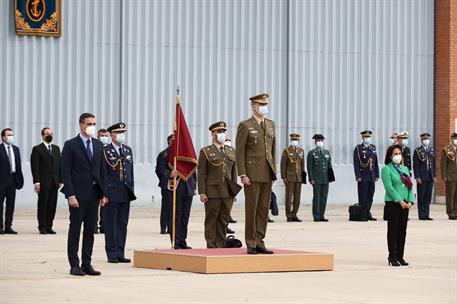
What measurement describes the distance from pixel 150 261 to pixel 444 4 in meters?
23.3

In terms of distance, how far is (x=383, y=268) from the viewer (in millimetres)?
17328

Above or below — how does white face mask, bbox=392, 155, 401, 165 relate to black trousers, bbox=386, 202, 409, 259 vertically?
above

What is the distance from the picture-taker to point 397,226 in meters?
18.0

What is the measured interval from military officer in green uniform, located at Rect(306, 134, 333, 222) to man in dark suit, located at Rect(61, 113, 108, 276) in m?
13.8

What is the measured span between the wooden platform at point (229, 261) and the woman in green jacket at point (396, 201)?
1.38 m

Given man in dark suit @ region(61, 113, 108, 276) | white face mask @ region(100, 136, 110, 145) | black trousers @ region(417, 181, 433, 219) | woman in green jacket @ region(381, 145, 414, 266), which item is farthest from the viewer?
black trousers @ region(417, 181, 433, 219)

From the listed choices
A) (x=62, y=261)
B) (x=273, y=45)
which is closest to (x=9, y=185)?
(x=62, y=261)

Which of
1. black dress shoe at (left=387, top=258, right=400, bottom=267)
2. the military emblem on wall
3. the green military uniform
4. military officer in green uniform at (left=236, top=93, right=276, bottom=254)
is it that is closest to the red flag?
military officer in green uniform at (left=236, top=93, right=276, bottom=254)

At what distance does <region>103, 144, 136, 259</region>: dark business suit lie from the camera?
18.4m

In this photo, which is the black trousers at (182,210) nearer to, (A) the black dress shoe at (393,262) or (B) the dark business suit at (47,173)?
(A) the black dress shoe at (393,262)

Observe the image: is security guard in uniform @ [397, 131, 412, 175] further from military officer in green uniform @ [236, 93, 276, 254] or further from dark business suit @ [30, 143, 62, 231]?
military officer in green uniform @ [236, 93, 276, 254]

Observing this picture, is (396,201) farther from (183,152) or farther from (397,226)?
(183,152)

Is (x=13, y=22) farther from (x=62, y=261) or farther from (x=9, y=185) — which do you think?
(x=62, y=261)

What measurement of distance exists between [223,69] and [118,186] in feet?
59.4
